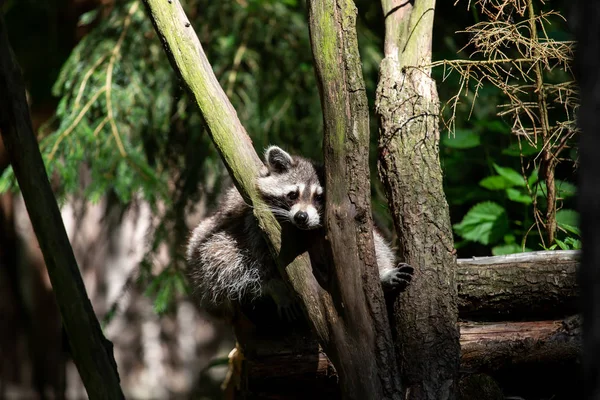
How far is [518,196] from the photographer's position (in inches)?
139

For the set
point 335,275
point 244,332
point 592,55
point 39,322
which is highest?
point 592,55

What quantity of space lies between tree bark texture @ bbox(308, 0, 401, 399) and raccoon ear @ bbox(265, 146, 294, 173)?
100cm

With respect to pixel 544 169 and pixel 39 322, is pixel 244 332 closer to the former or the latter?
pixel 544 169

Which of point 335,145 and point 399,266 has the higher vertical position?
point 335,145

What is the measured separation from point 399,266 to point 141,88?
274 centimetres

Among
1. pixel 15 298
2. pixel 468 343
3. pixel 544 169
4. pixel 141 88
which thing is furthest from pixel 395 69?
pixel 15 298

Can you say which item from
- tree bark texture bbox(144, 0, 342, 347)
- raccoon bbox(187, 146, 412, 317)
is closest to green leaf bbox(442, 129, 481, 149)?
raccoon bbox(187, 146, 412, 317)

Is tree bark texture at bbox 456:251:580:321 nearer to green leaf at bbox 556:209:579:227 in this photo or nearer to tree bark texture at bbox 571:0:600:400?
green leaf at bbox 556:209:579:227

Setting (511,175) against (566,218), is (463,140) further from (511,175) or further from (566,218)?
(566,218)

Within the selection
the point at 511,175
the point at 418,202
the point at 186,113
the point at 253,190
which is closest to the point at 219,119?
the point at 253,190

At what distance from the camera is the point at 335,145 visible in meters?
2.15

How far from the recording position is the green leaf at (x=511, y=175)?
3605 mm

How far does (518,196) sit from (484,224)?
0.23m

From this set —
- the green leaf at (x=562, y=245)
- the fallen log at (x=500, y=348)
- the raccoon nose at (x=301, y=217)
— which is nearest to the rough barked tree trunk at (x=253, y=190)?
the raccoon nose at (x=301, y=217)
